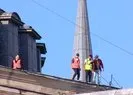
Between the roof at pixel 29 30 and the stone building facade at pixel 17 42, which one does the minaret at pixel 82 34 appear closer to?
the stone building facade at pixel 17 42

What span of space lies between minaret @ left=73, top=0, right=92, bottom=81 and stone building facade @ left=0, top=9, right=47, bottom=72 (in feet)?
8.48

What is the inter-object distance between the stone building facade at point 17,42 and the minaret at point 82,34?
258cm

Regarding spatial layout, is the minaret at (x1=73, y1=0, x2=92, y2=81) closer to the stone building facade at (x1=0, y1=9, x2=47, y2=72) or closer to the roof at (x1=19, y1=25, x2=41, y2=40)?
the stone building facade at (x1=0, y1=9, x2=47, y2=72)

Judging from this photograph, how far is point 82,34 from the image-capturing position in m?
54.9

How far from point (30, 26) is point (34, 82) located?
12010 mm

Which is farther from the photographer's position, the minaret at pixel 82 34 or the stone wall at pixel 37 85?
the minaret at pixel 82 34

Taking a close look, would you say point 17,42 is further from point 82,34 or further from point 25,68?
point 82,34

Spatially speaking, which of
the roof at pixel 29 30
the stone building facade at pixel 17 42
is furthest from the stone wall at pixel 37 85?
the roof at pixel 29 30

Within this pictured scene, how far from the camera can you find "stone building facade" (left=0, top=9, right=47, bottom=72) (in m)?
45.5

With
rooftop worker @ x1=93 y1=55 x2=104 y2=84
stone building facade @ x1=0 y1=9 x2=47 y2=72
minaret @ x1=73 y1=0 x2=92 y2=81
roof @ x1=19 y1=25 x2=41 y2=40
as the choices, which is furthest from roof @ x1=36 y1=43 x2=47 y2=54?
rooftop worker @ x1=93 y1=55 x2=104 y2=84

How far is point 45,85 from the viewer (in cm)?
3972

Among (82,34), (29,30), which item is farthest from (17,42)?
(82,34)

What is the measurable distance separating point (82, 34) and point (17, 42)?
8555mm

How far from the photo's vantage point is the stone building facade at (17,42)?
4547cm
